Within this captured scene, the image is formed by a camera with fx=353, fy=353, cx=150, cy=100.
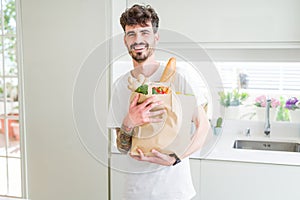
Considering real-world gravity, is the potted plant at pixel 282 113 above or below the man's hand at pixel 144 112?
below

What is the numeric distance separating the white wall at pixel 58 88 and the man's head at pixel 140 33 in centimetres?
82

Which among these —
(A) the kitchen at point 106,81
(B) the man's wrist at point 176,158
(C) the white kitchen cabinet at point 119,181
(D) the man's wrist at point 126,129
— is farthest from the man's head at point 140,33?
(C) the white kitchen cabinet at point 119,181

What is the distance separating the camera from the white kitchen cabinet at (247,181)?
72.3 inches

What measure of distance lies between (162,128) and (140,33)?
0.34 metres

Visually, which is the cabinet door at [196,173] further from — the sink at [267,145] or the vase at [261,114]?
the vase at [261,114]

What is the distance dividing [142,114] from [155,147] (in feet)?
0.43

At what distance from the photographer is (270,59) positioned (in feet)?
7.49

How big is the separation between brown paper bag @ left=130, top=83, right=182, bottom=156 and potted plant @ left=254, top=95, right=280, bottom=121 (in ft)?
4.45

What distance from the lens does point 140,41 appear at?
4.05ft

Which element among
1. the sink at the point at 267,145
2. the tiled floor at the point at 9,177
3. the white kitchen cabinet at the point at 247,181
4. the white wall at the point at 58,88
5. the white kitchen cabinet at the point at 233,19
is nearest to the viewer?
the white kitchen cabinet at the point at 247,181

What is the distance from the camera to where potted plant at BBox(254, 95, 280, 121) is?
2.36m

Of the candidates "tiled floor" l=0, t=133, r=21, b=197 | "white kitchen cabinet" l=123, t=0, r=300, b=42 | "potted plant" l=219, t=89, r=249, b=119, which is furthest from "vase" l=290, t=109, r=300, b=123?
"tiled floor" l=0, t=133, r=21, b=197

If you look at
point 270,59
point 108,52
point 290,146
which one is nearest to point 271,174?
point 290,146

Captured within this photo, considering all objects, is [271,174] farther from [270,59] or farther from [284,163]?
[270,59]
